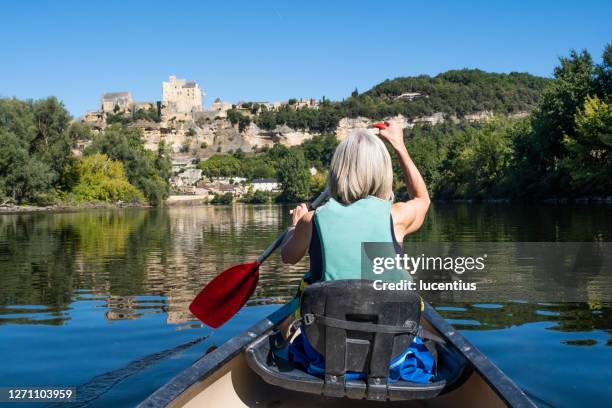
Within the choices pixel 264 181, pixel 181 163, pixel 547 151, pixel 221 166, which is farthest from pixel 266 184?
pixel 547 151

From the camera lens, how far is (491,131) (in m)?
68.6

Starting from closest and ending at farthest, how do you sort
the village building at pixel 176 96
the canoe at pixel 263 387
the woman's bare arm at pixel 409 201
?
1. the canoe at pixel 263 387
2. the woman's bare arm at pixel 409 201
3. the village building at pixel 176 96

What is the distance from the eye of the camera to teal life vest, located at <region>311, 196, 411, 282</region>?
11.3ft

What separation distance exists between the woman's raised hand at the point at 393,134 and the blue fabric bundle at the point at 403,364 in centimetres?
120

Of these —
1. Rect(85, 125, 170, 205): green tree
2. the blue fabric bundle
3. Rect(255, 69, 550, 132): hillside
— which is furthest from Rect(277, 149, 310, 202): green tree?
the blue fabric bundle

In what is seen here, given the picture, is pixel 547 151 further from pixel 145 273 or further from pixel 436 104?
pixel 436 104

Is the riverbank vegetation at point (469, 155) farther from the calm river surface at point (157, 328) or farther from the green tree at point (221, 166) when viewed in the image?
the green tree at point (221, 166)

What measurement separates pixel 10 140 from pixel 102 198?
14710 mm

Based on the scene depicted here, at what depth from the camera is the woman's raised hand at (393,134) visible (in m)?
3.93

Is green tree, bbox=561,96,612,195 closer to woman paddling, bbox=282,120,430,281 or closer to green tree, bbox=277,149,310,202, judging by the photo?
woman paddling, bbox=282,120,430,281

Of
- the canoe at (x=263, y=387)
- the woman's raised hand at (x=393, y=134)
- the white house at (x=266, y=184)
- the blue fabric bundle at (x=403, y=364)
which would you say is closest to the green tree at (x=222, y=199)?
the white house at (x=266, y=184)

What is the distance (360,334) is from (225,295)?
10.5ft

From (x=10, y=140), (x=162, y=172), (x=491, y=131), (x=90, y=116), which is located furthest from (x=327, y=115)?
(x=10, y=140)

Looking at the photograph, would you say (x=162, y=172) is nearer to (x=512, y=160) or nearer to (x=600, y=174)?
(x=512, y=160)
